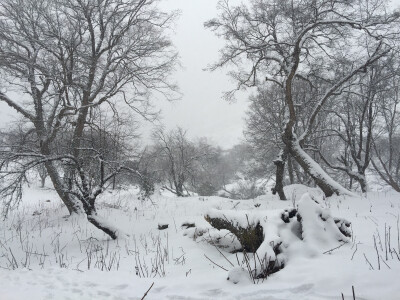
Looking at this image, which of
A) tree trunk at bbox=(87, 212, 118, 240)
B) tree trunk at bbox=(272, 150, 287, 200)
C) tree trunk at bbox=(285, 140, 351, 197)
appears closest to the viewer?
tree trunk at bbox=(87, 212, 118, 240)

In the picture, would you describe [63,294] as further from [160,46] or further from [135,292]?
[160,46]

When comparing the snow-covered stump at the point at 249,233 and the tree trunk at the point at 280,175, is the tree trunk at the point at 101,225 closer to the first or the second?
the snow-covered stump at the point at 249,233

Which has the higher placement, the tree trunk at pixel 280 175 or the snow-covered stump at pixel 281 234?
the tree trunk at pixel 280 175

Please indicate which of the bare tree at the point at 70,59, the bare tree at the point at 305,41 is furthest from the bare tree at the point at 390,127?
the bare tree at the point at 70,59

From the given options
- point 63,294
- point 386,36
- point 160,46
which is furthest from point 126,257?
point 386,36

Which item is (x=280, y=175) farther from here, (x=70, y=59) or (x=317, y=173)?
(x=70, y=59)

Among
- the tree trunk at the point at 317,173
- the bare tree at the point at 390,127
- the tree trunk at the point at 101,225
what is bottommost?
the tree trunk at the point at 101,225

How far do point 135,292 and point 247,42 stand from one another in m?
11.0

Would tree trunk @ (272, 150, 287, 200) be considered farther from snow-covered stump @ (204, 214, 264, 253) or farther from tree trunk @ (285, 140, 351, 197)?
snow-covered stump @ (204, 214, 264, 253)

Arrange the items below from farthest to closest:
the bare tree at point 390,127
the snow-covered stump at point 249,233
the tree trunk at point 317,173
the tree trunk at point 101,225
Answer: the bare tree at point 390,127
the tree trunk at point 317,173
the tree trunk at point 101,225
the snow-covered stump at point 249,233

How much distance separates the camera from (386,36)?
9.32m

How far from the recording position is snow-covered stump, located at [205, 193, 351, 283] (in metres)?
3.01

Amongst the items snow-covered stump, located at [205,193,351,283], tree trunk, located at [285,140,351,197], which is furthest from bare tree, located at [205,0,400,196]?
snow-covered stump, located at [205,193,351,283]

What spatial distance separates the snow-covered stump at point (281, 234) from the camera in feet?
9.87
